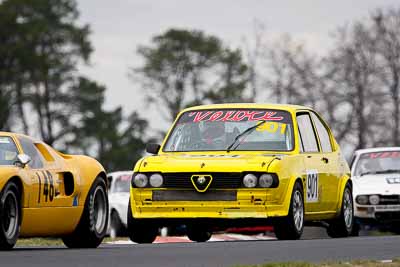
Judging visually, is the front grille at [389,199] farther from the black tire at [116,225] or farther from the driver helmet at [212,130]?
the black tire at [116,225]

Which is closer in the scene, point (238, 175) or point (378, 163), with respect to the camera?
point (238, 175)

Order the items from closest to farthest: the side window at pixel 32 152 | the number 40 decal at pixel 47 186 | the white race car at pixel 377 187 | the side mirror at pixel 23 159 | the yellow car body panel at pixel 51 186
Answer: the side mirror at pixel 23 159 < the yellow car body panel at pixel 51 186 < the number 40 decal at pixel 47 186 < the side window at pixel 32 152 < the white race car at pixel 377 187

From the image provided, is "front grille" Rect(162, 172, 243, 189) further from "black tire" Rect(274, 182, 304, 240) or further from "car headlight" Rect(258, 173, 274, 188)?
"black tire" Rect(274, 182, 304, 240)

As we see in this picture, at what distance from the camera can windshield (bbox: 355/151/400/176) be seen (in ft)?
75.8

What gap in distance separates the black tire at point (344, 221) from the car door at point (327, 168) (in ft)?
1.07

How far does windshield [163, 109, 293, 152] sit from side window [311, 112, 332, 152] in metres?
0.99

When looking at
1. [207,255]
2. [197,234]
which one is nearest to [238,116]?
[197,234]

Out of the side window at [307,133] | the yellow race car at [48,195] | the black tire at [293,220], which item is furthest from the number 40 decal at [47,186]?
the side window at [307,133]

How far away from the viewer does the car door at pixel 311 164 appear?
1675 centimetres

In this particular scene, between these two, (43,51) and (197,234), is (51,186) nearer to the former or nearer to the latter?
(197,234)

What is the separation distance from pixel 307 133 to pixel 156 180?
8.02 ft

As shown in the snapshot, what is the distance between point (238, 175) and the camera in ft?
51.8

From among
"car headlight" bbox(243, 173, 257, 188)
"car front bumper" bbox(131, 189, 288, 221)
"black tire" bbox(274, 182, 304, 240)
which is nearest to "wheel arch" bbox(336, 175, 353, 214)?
"black tire" bbox(274, 182, 304, 240)

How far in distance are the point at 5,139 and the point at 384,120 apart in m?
52.9
